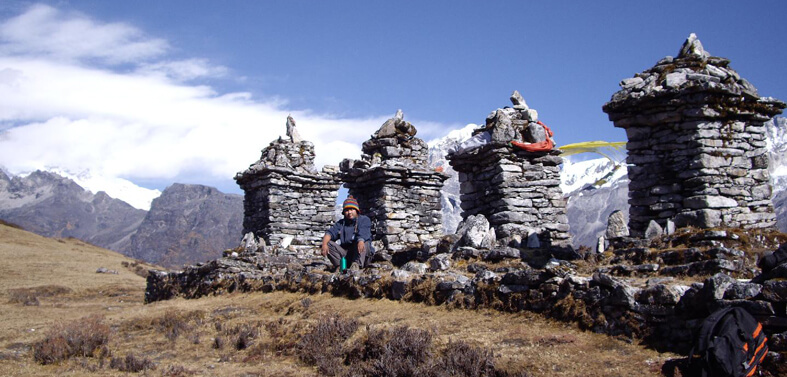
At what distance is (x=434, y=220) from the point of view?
17453 mm

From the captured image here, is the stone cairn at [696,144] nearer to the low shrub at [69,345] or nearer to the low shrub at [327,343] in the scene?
the low shrub at [327,343]

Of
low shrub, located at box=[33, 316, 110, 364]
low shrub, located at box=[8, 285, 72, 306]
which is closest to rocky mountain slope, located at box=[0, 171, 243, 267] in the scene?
low shrub, located at box=[8, 285, 72, 306]

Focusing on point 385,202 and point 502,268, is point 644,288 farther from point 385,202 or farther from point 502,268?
point 385,202

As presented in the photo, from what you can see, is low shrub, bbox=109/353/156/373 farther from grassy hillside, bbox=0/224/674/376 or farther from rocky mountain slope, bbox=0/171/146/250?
rocky mountain slope, bbox=0/171/146/250

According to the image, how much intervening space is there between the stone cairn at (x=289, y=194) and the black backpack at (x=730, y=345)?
15.1 metres

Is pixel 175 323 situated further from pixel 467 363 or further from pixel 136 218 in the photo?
pixel 136 218

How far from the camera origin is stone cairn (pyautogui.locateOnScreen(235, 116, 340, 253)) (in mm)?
19875

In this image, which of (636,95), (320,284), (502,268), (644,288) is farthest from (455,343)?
(636,95)

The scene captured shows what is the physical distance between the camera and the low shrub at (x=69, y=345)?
8.76m

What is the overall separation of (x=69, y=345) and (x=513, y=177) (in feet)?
28.3

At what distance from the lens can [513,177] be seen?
1305 centimetres

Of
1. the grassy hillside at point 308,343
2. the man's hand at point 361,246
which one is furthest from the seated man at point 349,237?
the grassy hillside at point 308,343

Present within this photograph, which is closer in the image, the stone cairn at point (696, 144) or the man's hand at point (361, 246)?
the stone cairn at point (696, 144)

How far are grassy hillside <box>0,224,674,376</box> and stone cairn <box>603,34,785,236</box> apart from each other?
15.0 feet
